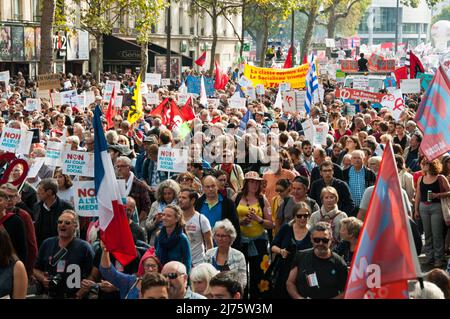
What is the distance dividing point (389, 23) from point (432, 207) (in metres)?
149

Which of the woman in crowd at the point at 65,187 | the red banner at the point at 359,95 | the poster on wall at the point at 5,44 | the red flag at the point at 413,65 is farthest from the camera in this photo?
the poster on wall at the point at 5,44

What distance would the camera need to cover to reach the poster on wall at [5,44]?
129ft

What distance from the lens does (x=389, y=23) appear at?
158625 millimetres

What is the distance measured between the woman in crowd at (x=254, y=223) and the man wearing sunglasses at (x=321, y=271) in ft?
5.58

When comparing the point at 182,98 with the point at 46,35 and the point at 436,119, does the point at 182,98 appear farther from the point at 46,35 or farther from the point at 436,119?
the point at 436,119

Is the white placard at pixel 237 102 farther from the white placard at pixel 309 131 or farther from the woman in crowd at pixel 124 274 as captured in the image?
the woman in crowd at pixel 124 274

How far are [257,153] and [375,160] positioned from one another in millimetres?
1677

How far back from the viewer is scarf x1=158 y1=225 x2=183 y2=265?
877cm

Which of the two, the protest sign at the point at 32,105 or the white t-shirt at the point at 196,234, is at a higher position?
the protest sign at the point at 32,105

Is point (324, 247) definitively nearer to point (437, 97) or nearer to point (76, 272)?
point (76, 272)

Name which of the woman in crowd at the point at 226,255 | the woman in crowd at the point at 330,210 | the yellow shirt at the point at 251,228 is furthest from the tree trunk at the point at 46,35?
the woman in crowd at the point at 226,255

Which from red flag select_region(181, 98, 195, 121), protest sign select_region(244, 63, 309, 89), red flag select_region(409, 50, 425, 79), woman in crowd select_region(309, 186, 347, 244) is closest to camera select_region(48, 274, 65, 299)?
woman in crowd select_region(309, 186, 347, 244)

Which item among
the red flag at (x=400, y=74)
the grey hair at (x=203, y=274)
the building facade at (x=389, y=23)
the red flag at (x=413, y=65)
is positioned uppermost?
the building facade at (x=389, y=23)

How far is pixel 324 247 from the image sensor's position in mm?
8039
